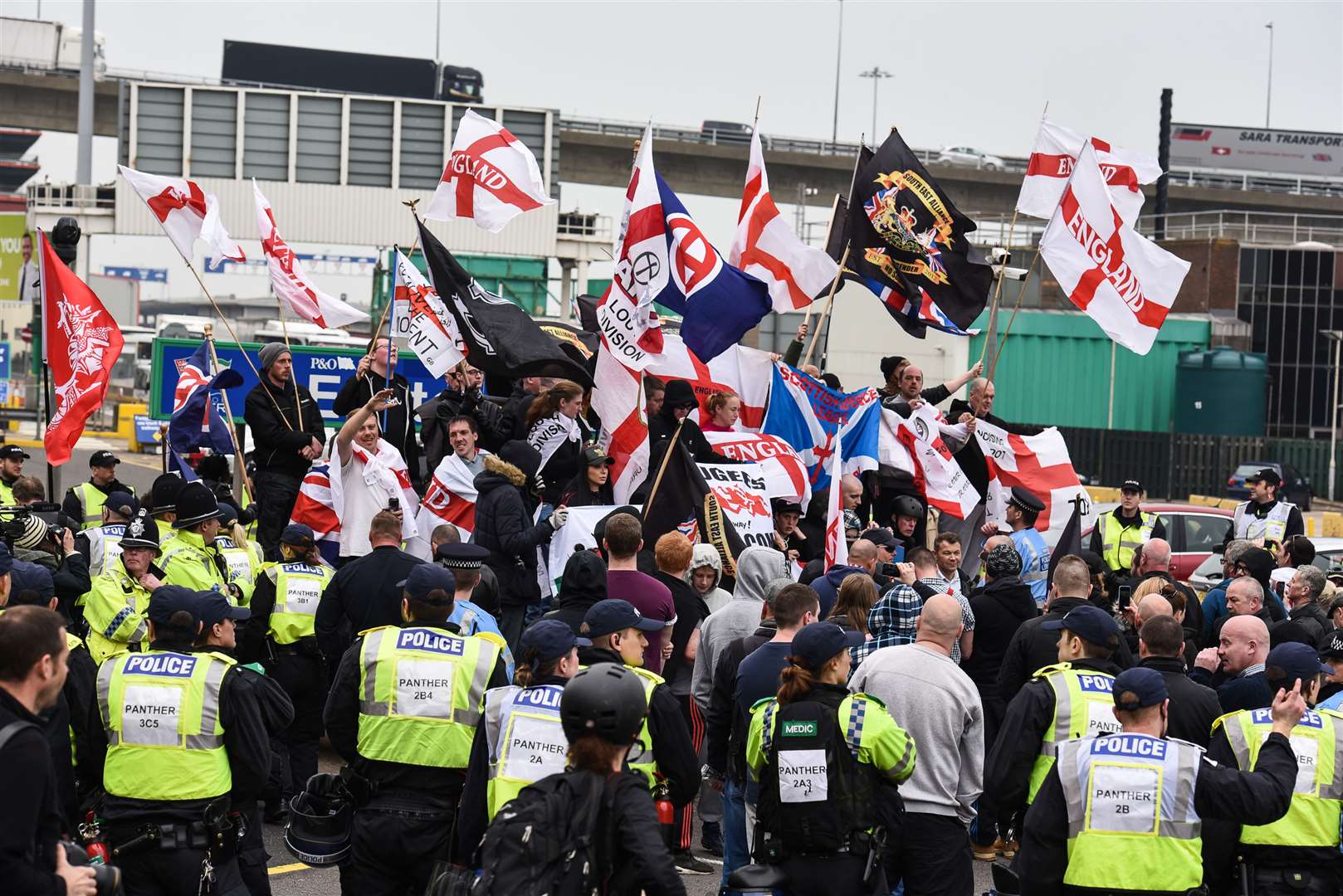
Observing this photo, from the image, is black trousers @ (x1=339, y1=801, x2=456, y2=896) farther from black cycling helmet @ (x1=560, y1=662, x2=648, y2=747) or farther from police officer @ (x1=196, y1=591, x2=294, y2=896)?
black cycling helmet @ (x1=560, y1=662, x2=648, y2=747)

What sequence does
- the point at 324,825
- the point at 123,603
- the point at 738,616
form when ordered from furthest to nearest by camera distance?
the point at 123,603, the point at 738,616, the point at 324,825

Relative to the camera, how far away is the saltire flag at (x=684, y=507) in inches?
417

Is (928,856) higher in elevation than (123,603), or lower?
lower

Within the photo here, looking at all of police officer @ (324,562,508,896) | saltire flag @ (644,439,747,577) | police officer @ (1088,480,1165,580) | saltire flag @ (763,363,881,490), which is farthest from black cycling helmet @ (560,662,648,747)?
police officer @ (1088,480,1165,580)

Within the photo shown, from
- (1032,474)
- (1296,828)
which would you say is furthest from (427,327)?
(1296,828)

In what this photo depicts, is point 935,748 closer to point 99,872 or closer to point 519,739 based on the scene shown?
point 519,739

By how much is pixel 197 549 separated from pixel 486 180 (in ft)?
15.9

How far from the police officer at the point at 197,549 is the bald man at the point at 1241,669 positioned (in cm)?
511

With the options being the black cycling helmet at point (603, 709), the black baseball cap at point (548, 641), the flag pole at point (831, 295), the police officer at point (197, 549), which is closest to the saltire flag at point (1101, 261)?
the flag pole at point (831, 295)

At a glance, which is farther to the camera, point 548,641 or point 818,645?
point 818,645

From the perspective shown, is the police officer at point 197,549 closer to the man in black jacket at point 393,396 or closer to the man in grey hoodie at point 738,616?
the man in grey hoodie at point 738,616

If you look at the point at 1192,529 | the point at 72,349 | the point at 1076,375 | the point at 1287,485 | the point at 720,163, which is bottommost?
the point at 1192,529

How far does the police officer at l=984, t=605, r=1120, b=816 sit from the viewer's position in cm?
657

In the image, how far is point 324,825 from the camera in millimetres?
6602
